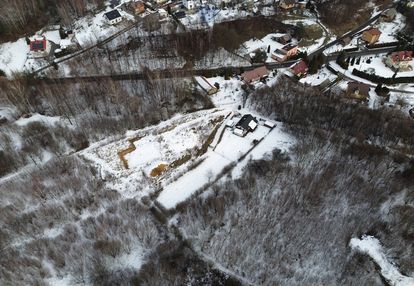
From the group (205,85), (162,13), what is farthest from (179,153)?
(162,13)

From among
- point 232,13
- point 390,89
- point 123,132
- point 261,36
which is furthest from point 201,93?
point 390,89

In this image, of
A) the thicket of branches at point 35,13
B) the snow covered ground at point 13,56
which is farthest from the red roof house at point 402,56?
the snow covered ground at point 13,56

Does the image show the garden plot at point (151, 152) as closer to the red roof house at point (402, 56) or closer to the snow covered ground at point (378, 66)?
the snow covered ground at point (378, 66)

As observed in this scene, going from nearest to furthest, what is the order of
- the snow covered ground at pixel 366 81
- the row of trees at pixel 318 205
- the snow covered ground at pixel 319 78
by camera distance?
the row of trees at pixel 318 205 → the snow covered ground at pixel 366 81 → the snow covered ground at pixel 319 78

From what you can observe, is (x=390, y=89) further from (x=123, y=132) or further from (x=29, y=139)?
(x=29, y=139)

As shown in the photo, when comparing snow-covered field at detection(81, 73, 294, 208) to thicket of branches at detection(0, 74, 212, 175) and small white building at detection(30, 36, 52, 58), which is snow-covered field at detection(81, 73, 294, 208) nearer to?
thicket of branches at detection(0, 74, 212, 175)

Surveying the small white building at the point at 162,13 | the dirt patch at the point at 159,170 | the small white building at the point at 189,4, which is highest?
the small white building at the point at 189,4
